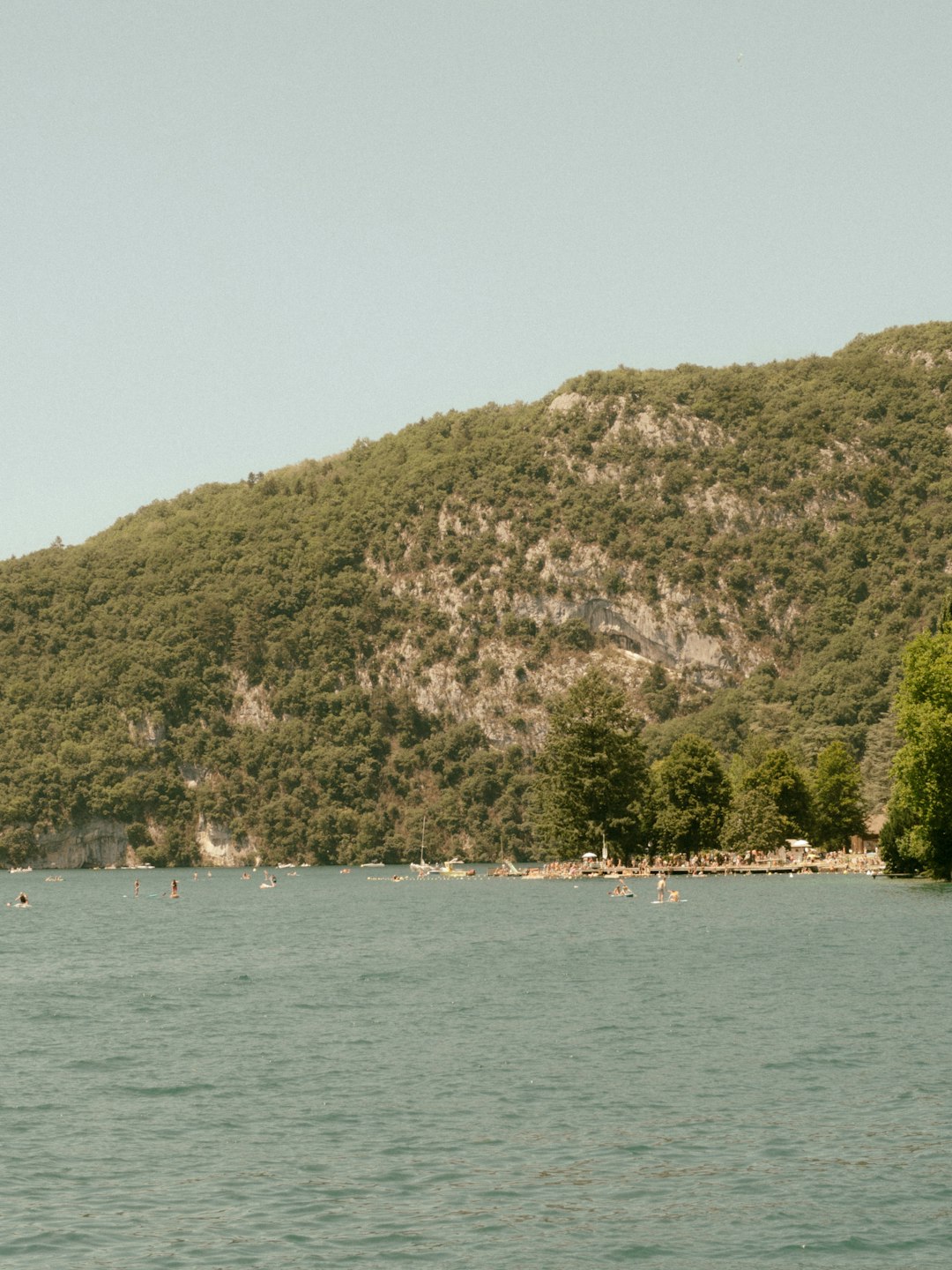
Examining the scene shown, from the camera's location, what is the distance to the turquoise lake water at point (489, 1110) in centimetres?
2794

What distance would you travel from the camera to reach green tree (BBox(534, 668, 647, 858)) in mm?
163625

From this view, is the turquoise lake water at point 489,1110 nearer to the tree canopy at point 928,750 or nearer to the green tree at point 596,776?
Answer: the tree canopy at point 928,750

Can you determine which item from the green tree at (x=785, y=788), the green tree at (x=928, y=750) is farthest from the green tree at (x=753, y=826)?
the green tree at (x=928, y=750)

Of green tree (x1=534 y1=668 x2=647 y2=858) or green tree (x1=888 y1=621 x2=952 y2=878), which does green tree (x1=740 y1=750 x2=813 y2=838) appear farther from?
green tree (x1=888 y1=621 x2=952 y2=878)

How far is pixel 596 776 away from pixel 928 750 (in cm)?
5882

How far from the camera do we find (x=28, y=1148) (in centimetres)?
3500

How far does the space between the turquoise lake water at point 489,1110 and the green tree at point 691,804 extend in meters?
90.0

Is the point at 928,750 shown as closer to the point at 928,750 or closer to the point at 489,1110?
the point at 928,750

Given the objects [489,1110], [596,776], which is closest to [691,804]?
[596,776]

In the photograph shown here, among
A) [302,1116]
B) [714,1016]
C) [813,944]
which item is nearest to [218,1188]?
[302,1116]

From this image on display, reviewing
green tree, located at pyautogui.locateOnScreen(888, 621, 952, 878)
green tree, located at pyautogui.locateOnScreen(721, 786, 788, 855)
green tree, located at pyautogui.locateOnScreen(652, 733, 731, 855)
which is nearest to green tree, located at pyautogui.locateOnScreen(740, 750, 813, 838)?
green tree, located at pyautogui.locateOnScreen(721, 786, 788, 855)

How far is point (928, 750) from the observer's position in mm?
106750

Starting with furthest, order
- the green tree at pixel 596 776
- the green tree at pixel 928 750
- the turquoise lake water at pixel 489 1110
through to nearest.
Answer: the green tree at pixel 596 776
the green tree at pixel 928 750
the turquoise lake water at pixel 489 1110

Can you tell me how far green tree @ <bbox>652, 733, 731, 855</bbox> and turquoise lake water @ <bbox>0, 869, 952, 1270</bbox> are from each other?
8996cm
